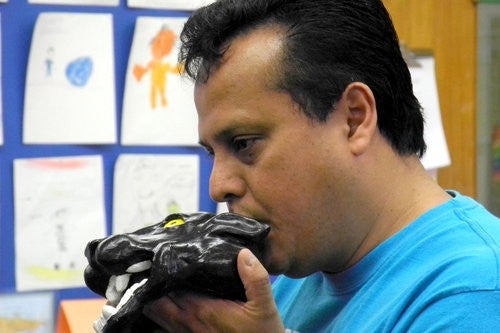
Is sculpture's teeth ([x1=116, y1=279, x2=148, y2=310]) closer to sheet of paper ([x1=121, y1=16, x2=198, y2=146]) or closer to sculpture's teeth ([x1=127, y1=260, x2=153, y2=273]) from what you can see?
sculpture's teeth ([x1=127, y1=260, x2=153, y2=273])

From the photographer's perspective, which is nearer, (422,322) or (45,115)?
(422,322)

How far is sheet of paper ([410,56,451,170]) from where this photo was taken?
1.82 m

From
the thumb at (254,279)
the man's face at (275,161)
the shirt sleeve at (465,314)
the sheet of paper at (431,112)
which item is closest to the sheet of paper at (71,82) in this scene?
the sheet of paper at (431,112)

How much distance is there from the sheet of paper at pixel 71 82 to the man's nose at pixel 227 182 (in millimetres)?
725

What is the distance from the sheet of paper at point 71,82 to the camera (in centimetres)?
158

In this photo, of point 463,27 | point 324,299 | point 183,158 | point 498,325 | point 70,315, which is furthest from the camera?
point 463,27

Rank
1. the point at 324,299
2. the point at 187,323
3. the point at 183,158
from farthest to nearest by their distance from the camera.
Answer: the point at 183,158, the point at 324,299, the point at 187,323

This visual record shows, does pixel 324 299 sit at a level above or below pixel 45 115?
below

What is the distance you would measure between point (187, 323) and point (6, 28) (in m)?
0.86

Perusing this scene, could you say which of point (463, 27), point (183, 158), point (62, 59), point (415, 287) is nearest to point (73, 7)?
point (62, 59)

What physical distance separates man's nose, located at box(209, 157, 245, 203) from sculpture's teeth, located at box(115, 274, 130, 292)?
5.1 inches

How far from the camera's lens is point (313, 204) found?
0.91 m

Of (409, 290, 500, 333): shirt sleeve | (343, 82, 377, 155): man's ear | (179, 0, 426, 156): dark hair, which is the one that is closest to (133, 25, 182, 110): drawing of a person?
(179, 0, 426, 156): dark hair

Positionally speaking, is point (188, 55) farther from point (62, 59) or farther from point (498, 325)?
point (62, 59)
